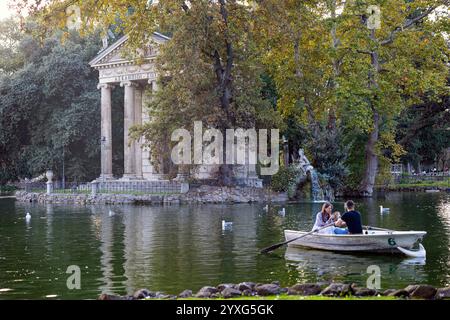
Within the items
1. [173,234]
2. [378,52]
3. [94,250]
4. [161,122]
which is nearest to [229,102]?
[161,122]

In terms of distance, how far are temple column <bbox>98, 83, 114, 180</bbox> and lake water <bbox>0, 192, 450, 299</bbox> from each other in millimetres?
29821

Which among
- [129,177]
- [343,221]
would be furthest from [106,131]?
[343,221]

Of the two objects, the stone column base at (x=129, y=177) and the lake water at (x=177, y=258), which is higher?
the stone column base at (x=129, y=177)

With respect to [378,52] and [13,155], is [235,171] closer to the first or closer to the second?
[378,52]

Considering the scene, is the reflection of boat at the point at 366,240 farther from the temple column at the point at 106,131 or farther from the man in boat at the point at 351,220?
the temple column at the point at 106,131

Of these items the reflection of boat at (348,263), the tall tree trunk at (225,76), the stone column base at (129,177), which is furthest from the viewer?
the stone column base at (129,177)

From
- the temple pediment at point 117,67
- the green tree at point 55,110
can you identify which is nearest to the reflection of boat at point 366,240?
the temple pediment at point 117,67

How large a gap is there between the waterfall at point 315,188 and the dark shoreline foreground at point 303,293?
34411 millimetres

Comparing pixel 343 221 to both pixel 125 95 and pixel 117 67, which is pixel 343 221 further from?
pixel 117 67

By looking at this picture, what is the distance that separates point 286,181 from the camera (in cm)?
4784

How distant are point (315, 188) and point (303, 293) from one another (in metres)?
35.6

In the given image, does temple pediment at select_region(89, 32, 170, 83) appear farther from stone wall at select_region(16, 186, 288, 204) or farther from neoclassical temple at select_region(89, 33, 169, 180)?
stone wall at select_region(16, 186, 288, 204)

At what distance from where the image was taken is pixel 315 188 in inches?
1844

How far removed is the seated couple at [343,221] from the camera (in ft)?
61.5
